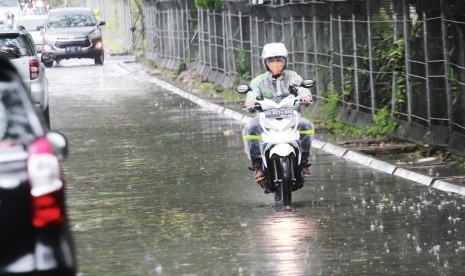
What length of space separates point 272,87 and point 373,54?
7728 mm

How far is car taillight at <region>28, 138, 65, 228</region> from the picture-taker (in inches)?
273

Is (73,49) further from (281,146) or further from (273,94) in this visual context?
(281,146)

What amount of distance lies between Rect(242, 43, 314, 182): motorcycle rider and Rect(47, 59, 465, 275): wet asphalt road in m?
0.49

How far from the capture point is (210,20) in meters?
38.9

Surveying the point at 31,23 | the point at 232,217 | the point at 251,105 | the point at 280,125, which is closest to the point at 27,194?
the point at 232,217

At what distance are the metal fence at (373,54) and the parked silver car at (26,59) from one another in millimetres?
5052

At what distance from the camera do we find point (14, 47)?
79.6 ft

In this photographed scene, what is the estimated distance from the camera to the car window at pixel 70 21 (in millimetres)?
56375

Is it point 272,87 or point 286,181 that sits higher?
point 272,87

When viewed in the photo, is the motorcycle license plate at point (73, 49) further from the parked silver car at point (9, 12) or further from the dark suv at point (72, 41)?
the parked silver car at point (9, 12)

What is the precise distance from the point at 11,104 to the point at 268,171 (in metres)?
8.09

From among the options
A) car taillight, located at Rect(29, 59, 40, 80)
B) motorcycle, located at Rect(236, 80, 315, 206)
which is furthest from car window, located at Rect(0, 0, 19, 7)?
motorcycle, located at Rect(236, 80, 315, 206)

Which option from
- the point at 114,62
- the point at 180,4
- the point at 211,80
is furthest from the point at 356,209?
the point at 114,62

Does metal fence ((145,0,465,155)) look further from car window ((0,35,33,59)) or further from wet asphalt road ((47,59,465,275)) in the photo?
car window ((0,35,33,59))
